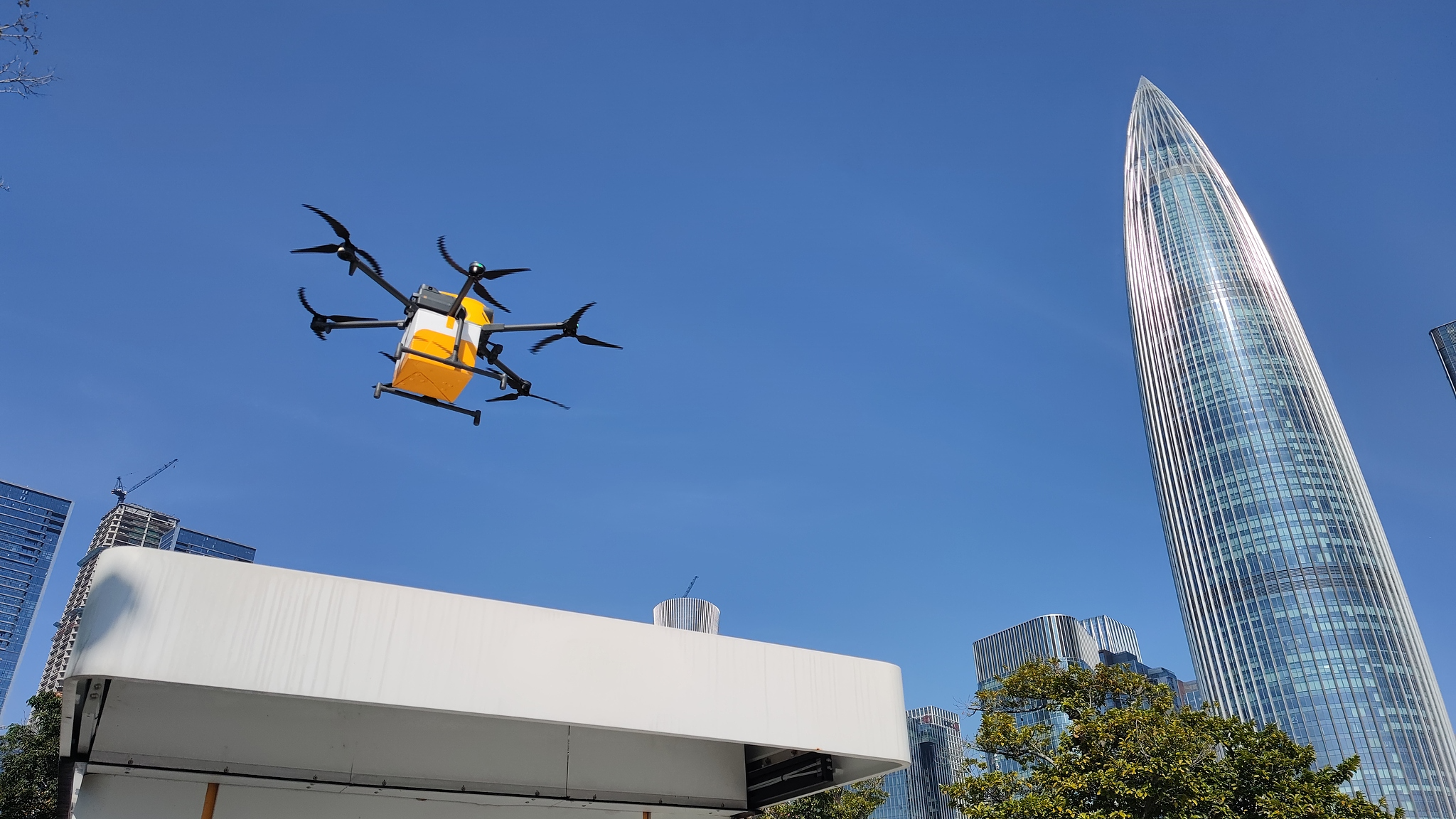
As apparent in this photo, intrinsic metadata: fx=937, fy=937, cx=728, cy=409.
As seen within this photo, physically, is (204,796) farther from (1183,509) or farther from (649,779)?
(1183,509)

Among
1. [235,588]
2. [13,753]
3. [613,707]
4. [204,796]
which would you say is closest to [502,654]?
[613,707]

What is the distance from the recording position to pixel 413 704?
7.38 metres

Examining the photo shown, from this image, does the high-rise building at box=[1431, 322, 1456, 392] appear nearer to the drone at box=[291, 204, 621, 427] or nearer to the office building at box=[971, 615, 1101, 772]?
the office building at box=[971, 615, 1101, 772]

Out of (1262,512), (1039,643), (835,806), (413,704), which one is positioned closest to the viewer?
(413,704)

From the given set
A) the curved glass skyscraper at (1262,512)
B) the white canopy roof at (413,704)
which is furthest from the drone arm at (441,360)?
the curved glass skyscraper at (1262,512)

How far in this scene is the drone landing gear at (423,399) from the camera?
339 inches

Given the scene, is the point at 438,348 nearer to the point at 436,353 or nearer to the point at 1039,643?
the point at 436,353

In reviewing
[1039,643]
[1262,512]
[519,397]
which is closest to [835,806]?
[519,397]

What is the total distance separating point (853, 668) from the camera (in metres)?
9.43

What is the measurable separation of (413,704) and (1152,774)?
52.1 feet

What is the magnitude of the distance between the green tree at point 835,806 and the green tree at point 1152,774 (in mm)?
4502

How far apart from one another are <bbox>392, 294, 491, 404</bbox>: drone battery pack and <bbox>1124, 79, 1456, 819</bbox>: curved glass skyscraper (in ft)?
331

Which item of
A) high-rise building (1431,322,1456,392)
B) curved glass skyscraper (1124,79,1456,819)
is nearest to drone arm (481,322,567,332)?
curved glass skyscraper (1124,79,1456,819)

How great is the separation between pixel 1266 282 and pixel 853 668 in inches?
4545
